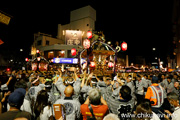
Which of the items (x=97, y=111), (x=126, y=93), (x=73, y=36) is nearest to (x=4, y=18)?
(x=97, y=111)

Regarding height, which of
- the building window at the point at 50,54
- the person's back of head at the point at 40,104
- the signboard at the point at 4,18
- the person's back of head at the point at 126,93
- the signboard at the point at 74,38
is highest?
the signboard at the point at 74,38

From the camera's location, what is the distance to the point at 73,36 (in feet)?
103

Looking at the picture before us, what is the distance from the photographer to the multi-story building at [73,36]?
103ft

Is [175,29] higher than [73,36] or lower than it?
higher

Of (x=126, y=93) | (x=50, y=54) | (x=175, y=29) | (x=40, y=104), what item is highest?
(x=175, y=29)

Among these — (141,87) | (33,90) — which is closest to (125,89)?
(33,90)

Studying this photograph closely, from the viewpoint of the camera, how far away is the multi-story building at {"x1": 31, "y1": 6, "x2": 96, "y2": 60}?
3149 centimetres

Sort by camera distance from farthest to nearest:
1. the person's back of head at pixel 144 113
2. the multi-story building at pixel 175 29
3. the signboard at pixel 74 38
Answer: the multi-story building at pixel 175 29 < the signboard at pixel 74 38 < the person's back of head at pixel 144 113

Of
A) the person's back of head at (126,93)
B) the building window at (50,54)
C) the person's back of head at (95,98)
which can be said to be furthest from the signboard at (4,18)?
the building window at (50,54)

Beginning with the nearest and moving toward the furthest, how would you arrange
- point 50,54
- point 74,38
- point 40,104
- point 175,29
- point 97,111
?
point 97,111, point 40,104, point 74,38, point 50,54, point 175,29

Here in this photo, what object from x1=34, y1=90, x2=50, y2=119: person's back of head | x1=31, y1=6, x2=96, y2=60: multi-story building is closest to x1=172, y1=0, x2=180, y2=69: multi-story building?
x1=31, y1=6, x2=96, y2=60: multi-story building

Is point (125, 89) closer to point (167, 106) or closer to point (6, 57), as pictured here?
point (167, 106)

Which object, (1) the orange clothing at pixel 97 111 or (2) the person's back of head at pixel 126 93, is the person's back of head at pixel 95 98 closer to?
(1) the orange clothing at pixel 97 111

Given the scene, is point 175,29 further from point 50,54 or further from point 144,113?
point 144,113
